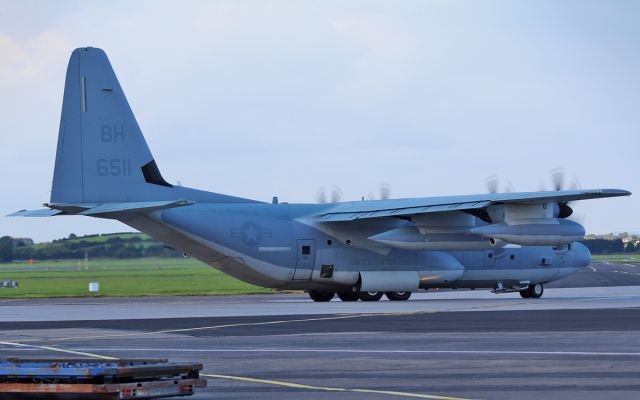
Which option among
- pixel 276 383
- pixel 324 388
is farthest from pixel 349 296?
pixel 324 388

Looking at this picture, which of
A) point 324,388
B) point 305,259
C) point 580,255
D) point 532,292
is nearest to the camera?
point 324,388

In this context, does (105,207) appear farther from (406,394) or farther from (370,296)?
(406,394)

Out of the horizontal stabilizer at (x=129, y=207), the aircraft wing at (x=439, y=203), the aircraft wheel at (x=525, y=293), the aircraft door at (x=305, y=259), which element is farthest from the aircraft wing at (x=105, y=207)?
the aircraft wheel at (x=525, y=293)

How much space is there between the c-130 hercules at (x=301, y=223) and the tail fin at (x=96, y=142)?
0.04 m

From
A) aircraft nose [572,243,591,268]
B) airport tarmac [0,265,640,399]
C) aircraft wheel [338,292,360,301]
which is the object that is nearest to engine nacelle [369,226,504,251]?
aircraft wheel [338,292,360,301]

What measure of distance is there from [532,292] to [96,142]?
20967 millimetres

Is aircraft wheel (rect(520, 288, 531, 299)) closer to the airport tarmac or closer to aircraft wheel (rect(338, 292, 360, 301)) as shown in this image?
aircraft wheel (rect(338, 292, 360, 301))

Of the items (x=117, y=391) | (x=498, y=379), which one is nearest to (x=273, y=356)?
(x=498, y=379)

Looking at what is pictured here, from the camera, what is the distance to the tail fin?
3734 centimetres

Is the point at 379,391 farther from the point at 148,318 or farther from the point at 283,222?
the point at 283,222

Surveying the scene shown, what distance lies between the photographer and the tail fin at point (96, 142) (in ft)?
123

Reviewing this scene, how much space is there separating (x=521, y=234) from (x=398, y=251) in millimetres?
5943

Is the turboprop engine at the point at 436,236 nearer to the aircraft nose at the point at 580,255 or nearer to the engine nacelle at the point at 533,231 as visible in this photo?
the engine nacelle at the point at 533,231

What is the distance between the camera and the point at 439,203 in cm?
4075
